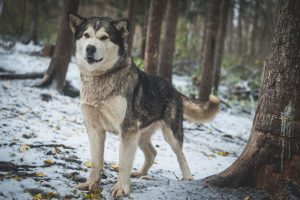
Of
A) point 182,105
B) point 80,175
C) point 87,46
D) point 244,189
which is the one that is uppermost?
point 87,46

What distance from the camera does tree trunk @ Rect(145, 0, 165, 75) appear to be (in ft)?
28.1

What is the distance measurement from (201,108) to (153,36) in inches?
144

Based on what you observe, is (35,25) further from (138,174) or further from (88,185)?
(88,185)

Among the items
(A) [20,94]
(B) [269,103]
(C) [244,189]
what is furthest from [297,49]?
(A) [20,94]

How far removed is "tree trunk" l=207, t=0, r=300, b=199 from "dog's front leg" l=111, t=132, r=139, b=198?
55.5 inches

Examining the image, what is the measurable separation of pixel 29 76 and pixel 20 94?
226 centimetres

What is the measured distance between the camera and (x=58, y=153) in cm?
527

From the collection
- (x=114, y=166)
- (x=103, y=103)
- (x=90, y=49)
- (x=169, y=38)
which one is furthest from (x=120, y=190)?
(x=169, y=38)

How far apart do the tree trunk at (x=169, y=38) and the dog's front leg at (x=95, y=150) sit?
683cm

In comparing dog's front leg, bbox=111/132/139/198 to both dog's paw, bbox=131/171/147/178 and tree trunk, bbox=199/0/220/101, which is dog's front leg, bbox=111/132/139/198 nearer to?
dog's paw, bbox=131/171/147/178

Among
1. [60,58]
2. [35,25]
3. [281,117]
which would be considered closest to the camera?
[281,117]

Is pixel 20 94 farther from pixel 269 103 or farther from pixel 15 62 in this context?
pixel 269 103

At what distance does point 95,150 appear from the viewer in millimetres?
4195

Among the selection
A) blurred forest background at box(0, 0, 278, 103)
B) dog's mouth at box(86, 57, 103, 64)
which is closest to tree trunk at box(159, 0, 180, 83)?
blurred forest background at box(0, 0, 278, 103)
